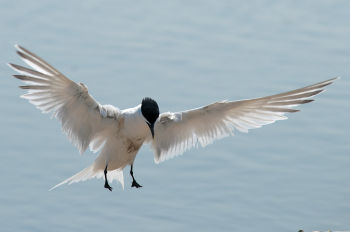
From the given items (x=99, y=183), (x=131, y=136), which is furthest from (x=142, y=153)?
(x=131, y=136)

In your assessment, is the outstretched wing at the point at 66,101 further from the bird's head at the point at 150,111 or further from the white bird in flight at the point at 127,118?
the bird's head at the point at 150,111

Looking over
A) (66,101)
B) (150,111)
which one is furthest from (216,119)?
(66,101)

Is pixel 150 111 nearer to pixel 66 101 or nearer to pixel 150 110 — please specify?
pixel 150 110

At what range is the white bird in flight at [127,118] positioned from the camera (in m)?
10.7

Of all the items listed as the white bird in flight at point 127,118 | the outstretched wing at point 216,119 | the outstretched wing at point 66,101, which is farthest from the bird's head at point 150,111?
the outstretched wing at point 216,119

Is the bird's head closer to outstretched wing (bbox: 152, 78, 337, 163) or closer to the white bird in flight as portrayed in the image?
the white bird in flight

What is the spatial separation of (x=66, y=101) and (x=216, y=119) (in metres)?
1.55

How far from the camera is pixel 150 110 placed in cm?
1097

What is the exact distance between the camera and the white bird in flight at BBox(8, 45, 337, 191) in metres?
10.7

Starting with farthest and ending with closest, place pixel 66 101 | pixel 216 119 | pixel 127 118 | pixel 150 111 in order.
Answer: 1. pixel 216 119
2. pixel 127 118
3. pixel 150 111
4. pixel 66 101

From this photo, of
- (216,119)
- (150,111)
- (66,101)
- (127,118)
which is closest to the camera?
(66,101)

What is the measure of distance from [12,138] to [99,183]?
1059mm

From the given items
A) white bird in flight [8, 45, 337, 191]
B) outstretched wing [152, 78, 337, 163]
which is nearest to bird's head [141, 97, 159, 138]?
white bird in flight [8, 45, 337, 191]

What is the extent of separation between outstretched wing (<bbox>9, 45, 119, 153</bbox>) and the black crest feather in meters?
0.30
